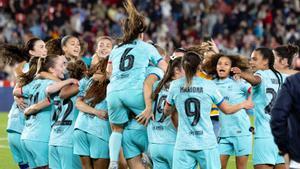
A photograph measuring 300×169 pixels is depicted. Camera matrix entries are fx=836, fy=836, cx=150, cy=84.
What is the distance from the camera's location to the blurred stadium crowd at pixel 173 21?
27.2 m

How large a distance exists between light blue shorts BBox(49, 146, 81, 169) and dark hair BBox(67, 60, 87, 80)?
910mm

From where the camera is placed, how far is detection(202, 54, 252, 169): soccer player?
10.9 metres

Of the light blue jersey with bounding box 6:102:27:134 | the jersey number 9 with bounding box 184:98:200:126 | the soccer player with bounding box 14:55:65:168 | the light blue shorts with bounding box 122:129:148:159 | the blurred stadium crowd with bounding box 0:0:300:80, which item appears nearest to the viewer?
the jersey number 9 with bounding box 184:98:200:126

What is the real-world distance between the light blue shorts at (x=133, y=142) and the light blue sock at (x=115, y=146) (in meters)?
0.14

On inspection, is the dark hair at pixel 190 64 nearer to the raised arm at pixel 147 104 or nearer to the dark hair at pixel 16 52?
the raised arm at pixel 147 104

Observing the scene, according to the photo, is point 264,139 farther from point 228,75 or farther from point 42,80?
point 42,80

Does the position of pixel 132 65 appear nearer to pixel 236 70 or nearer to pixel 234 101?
pixel 236 70

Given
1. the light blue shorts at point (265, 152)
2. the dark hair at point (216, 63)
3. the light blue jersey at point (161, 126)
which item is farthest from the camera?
the dark hair at point (216, 63)

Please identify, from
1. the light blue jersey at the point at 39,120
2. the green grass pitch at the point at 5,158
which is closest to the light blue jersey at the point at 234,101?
the light blue jersey at the point at 39,120

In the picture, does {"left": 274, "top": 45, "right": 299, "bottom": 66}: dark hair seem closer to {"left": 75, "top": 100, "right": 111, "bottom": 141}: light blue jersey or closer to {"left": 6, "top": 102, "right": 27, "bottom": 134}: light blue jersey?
{"left": 75, "top": 100, "right": 111, "bottom": 141}: light blue jersey

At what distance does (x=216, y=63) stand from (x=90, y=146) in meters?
2.15

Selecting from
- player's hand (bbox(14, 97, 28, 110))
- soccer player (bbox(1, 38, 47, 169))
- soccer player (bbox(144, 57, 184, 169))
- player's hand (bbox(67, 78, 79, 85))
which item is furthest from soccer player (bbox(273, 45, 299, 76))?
player's hand (bbox(14, 97, 28, 110))

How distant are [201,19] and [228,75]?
18.6 meters

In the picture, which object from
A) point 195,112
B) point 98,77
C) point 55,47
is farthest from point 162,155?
point 55,47
